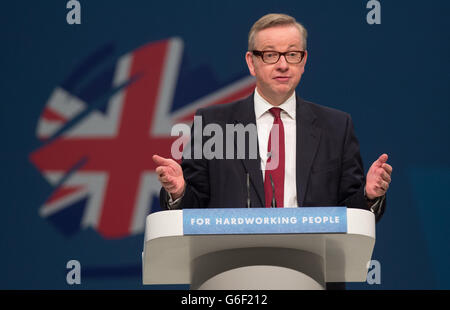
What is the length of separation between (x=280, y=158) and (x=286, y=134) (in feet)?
0.42

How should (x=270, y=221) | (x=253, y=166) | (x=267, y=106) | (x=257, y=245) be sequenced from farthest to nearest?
(x=267, y=106) < (x=253, y=166) < (x=257, y=245) < (x=270, y=221)

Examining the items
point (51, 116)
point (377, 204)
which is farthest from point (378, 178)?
point (51, 116)

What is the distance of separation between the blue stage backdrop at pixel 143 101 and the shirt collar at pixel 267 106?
4.78ft

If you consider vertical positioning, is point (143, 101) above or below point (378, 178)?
above

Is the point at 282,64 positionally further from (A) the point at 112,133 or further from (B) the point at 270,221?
(A) the point at 112,133

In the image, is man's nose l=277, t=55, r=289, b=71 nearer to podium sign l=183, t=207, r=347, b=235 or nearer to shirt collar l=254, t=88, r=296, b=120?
shirt collar l=254, t=88, r=296, b=120

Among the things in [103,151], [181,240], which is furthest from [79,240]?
[181,240]

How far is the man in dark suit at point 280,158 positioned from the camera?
96.4 inches

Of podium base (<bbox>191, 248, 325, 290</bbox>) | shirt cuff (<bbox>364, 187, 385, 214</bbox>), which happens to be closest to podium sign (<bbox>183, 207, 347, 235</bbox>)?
podium base (<bbox>191, 248, 325, 290</bbox>)

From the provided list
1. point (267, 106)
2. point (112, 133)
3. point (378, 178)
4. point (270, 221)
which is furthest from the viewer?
point (112, 133)

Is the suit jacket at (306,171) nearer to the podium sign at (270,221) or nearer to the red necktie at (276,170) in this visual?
the red necktie at (276,170)

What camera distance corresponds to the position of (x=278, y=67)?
271 centimetres

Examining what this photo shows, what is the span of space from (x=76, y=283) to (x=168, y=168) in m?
2.04

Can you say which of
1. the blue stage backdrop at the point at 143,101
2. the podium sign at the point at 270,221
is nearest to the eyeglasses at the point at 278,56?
the podium sign at the point at 270,221
